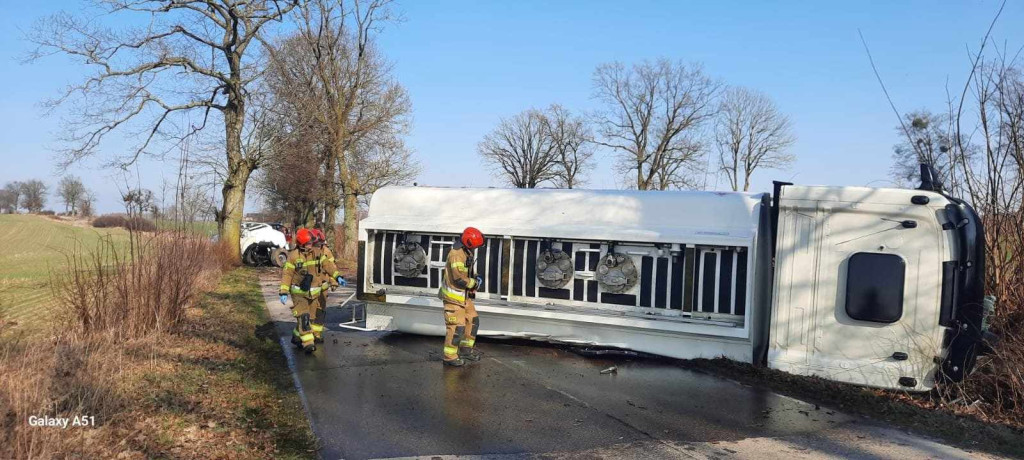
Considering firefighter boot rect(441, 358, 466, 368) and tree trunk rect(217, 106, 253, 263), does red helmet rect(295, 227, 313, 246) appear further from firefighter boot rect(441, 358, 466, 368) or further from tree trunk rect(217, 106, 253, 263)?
tree trunk rect(217, 106, 253, 263)

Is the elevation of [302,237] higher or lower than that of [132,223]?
lower

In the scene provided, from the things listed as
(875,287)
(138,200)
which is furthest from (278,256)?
(875,287)

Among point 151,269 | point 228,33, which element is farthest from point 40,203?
point 151,269

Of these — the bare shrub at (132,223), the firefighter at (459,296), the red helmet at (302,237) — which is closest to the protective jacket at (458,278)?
the firefighter at (459,296)

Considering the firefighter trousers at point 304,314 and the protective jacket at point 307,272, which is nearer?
the firefighter trousers at point 304,314

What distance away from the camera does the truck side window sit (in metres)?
6.52

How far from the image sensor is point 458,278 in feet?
25.9

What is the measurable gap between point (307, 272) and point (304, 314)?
0.58 m

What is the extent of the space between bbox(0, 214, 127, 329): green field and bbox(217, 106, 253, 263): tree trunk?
4775mm

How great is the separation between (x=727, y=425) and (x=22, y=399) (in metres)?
5.32

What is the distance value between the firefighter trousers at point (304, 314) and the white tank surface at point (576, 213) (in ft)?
4.61

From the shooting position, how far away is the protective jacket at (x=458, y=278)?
7922 millimetres

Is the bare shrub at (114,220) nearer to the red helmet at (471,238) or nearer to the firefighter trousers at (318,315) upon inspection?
the firefighter trousers at (318,315)

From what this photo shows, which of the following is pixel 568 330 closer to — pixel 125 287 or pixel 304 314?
pixel 304 314
